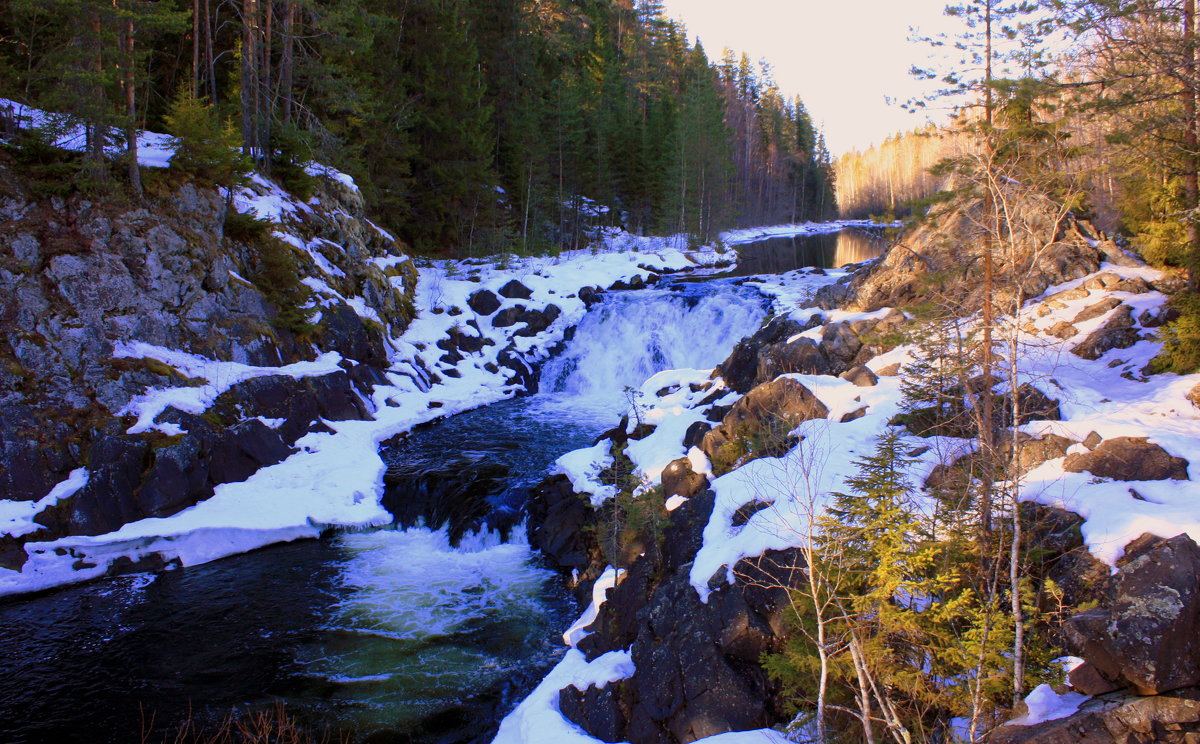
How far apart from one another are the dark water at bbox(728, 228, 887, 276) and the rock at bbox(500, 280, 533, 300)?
12031mm

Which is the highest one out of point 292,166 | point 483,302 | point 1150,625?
point 292,166

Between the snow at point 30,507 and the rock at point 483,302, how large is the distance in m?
14.4

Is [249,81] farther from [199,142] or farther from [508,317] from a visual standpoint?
[508,317]

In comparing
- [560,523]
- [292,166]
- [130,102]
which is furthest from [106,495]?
[292,166]

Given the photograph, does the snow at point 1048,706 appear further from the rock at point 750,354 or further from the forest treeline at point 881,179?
the forest treeline at point 881,179

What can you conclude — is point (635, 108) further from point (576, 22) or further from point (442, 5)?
point (442, 5)

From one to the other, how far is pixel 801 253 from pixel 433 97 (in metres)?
27.2

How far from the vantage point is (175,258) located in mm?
14422

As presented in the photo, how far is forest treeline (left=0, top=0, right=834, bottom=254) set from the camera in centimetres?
1441

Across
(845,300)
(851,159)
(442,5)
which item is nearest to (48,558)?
(845,300)

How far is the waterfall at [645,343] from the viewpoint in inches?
881

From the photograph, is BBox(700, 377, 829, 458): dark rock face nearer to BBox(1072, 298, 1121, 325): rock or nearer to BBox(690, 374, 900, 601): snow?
BBox(690, 374, 900, 601): snow

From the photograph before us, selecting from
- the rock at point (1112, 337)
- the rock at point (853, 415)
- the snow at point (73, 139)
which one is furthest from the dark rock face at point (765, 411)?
the snow at point (73, 139)

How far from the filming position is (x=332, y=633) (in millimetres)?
9578
